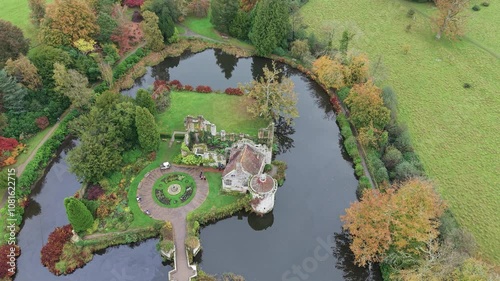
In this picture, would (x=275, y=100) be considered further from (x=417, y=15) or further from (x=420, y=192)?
(x=417, y=15)

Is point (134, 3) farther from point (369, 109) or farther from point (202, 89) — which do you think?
point (369, 109)

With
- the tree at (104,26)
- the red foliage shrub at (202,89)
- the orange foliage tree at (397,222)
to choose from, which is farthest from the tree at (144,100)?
the orange foliage tree at (397,222)

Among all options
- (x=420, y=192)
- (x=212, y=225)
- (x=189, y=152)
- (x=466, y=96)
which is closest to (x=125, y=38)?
(x=189, y=152)

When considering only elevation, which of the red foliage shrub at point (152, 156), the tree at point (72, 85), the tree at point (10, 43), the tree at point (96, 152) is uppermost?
the tree at point (10, 43)

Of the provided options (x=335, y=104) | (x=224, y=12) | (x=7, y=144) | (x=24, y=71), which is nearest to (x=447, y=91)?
(x=335, y=104)

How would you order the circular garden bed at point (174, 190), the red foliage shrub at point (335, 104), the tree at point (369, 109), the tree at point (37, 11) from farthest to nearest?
the tree at point (37, 11) → the red foliage shrub at point (335, 104) → the tree at point (369, 109) → the circular garden bed at point (174, 190)

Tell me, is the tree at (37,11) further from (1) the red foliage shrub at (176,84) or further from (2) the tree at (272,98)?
(2) the tree at (272,98)

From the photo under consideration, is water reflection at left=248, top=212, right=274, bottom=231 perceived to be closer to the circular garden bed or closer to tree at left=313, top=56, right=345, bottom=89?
the circular garden bed
